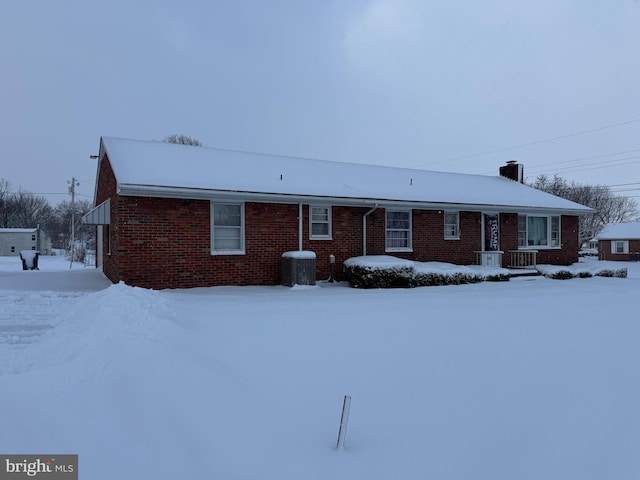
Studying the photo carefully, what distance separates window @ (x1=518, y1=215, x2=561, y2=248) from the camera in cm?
1900

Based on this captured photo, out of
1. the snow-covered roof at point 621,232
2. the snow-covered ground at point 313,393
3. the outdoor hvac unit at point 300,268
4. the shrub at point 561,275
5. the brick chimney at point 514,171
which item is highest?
the brick chimney at point 514,171

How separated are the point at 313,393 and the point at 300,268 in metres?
8.29

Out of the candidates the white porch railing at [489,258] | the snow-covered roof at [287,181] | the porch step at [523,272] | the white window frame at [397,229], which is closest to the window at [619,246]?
the snow-covered roof at [287,181]

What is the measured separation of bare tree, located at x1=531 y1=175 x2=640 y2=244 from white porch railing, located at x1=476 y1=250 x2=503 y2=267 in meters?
39.0

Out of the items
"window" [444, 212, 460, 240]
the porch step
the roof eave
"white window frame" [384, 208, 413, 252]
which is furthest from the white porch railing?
"white window frame" [384, 208, 413, 252]

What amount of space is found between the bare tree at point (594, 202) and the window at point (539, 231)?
3500cm

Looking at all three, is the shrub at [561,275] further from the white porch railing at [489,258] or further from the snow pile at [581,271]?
the white porch railing at [489,258]

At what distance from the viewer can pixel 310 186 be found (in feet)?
47.1

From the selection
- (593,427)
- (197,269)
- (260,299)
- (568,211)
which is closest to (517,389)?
(593,427)

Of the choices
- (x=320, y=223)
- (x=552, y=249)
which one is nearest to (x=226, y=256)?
(x=320, y=223)

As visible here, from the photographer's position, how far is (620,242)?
1795 inches

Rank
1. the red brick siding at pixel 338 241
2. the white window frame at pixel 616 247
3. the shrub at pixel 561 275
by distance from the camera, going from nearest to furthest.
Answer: the red brick siding at pixel 338 241 < the shrub at pixel 561 275 < the white window frame at pixel 616 247

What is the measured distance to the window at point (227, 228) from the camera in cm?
1268

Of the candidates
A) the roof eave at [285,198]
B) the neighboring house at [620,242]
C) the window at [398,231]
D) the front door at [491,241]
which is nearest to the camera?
the roof eave at [285,198]
